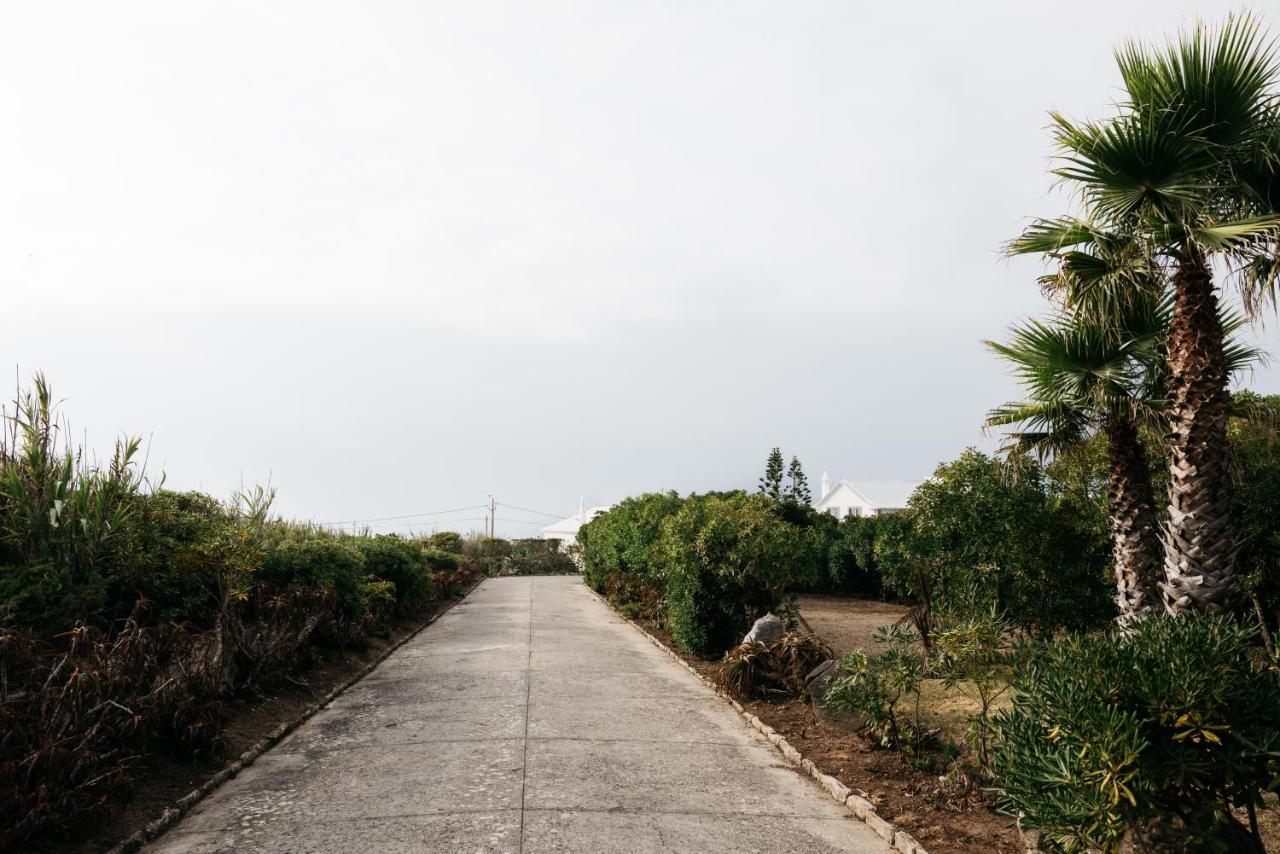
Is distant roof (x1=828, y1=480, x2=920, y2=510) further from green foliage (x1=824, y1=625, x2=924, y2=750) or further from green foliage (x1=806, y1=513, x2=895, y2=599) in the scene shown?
green foliage (x1=824, y1=625, x2=924, y2=750)

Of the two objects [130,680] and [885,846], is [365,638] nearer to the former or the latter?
[130,680]

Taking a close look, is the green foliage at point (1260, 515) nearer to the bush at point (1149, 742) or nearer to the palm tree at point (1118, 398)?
the palm tree at point (1118, 398)

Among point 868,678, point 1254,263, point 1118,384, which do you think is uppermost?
point 1254,263

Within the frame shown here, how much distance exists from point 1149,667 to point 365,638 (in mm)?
10928

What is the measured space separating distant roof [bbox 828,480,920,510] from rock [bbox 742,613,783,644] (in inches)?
1828

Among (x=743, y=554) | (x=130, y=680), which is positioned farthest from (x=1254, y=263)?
(x=130, y=680)

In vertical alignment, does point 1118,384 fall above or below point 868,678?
above

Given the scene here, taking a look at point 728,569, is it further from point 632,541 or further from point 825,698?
point 632,541

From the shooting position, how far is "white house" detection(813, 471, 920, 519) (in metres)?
56.4

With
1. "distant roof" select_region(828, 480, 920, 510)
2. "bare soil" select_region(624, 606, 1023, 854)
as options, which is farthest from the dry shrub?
"distant roof" select_region(828, 480, 920, 510)

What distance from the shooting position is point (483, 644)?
13930mm

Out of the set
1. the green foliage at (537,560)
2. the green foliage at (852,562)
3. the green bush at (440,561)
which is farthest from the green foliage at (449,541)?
the green foliage at (852,562)

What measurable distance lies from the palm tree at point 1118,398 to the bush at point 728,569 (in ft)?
13.2

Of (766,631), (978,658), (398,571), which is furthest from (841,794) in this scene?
(398,571)
